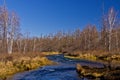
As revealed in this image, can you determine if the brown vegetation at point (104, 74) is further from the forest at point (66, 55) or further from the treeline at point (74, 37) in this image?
the treeline at point (74, 37)

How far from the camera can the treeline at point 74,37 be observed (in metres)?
50.9

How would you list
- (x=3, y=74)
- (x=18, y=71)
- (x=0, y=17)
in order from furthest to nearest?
1. (x=0, y=17)
2. (x=18, y=71)
3. (x=3, y=74)

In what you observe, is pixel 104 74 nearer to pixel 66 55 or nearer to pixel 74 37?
pixel 66 55

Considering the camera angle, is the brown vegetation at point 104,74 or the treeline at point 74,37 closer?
the brown vegetation at point 104,74

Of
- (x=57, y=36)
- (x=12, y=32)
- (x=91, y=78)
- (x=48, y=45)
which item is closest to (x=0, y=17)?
(x=12, y=32)

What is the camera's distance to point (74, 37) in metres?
124

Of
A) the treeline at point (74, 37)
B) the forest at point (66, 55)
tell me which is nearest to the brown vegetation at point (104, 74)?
the forest at point (66, 55)

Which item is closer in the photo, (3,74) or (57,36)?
(3,74)

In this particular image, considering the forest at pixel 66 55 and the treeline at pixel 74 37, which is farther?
the treeline at pixel 74 37

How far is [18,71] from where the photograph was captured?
2475 cm

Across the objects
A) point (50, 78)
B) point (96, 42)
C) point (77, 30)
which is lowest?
point (50, 78)

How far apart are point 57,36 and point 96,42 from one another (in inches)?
2141

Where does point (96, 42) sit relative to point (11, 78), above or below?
above

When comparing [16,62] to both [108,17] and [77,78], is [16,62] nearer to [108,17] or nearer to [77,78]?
[77,78]
